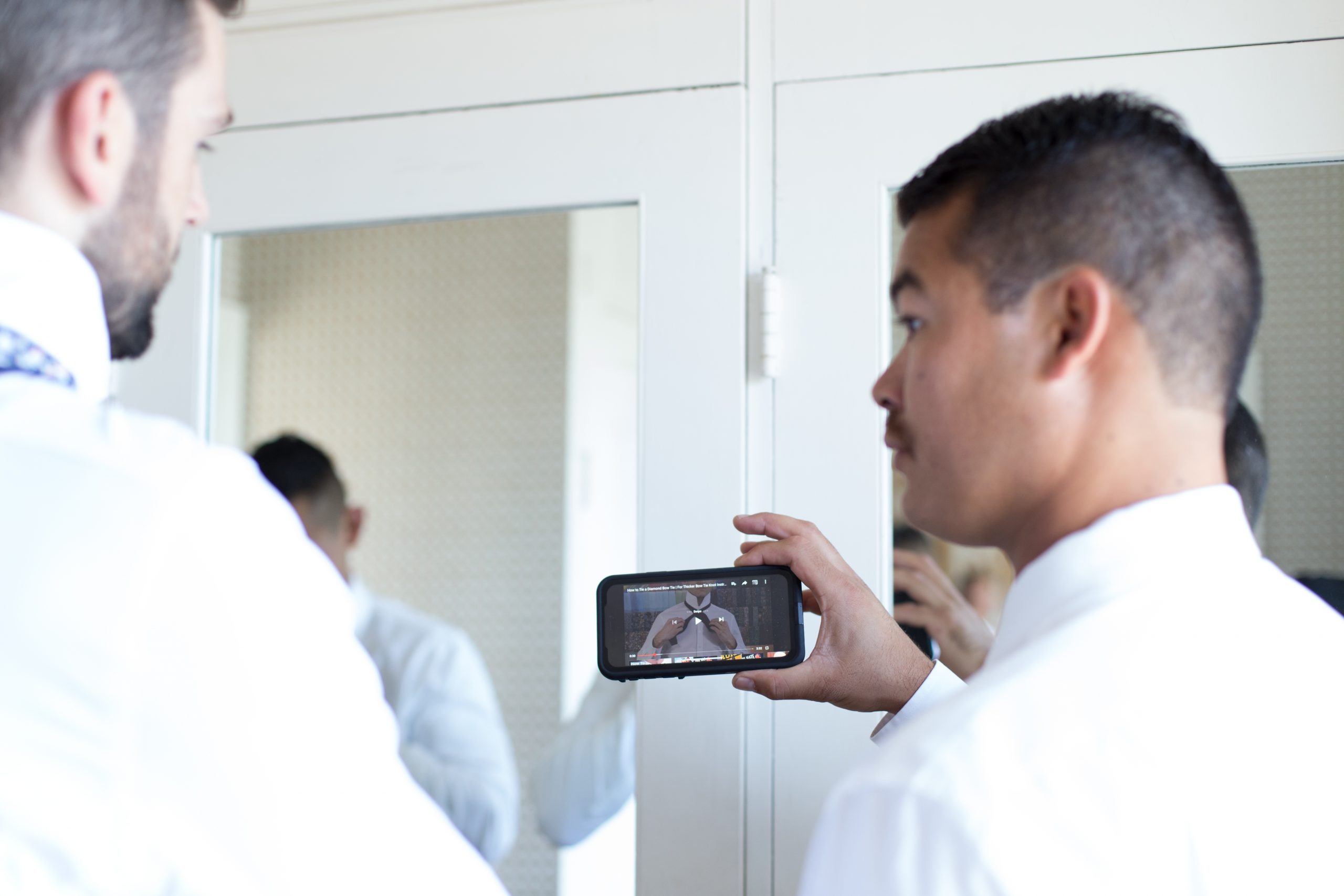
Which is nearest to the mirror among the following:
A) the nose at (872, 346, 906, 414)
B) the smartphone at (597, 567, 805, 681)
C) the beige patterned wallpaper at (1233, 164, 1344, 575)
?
the smartphone at (597, 567, 805, 681)

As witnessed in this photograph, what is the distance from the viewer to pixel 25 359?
683mm

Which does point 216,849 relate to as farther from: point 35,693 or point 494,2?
point 494,2

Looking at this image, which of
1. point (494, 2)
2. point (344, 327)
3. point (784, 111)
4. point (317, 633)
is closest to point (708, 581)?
point (317, 633)

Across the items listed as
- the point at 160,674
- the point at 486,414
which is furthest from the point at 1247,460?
the point at 160,674

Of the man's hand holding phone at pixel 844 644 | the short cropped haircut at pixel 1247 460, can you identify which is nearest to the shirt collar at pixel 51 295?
the man's hand holding phone at pixel 844 644

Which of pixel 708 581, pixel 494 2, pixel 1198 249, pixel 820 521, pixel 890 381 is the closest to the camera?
pixel 1198 249

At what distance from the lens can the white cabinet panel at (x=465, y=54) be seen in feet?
4.50

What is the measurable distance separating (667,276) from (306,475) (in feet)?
1.78

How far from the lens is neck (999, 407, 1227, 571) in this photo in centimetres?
77

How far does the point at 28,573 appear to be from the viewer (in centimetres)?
60

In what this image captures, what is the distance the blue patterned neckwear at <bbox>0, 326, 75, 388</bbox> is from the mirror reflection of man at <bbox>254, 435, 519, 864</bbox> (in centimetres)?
75

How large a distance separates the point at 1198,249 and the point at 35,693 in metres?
0.74

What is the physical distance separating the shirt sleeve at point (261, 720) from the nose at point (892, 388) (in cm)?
45

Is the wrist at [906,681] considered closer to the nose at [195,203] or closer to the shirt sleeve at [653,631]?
the shirt sleeve at [653,631]
